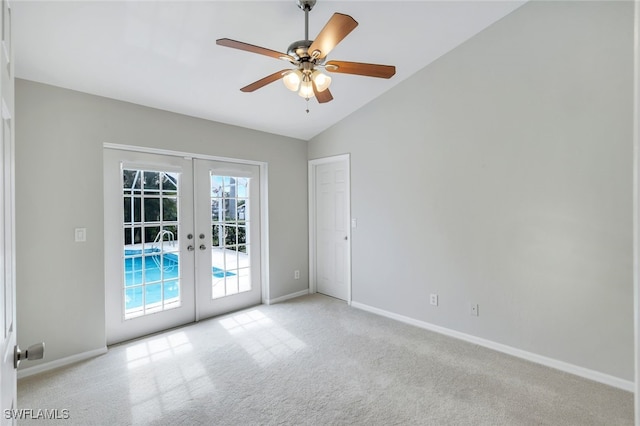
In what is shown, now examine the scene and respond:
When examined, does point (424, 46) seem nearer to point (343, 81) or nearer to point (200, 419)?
point (343, 81)

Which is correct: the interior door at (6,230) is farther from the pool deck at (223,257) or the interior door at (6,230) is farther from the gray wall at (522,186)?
the gray wall at (522,186)

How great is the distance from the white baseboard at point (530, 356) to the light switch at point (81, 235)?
323 cm

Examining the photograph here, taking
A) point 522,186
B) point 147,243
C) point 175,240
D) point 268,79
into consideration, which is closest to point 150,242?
point 147,243

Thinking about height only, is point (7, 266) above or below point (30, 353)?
above

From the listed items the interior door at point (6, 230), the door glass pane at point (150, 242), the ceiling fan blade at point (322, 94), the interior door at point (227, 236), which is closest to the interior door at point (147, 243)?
the door glass pane at point (150, 242)

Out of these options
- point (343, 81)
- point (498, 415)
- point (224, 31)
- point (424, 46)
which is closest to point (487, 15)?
point (424, 46)

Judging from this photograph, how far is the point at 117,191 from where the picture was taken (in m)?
2.96

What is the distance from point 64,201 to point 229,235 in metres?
1.69

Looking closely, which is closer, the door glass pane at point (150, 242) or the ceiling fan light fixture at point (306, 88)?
the ceiling fan light fixture at point (306, 88)

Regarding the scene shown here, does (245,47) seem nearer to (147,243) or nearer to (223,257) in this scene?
(147,243)

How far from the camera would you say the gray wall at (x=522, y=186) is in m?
2.28

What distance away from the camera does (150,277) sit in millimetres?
3217

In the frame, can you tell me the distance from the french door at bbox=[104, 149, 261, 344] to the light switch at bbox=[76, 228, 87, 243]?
0.21 meters

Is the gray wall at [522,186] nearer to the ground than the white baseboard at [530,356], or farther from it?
farther from it
